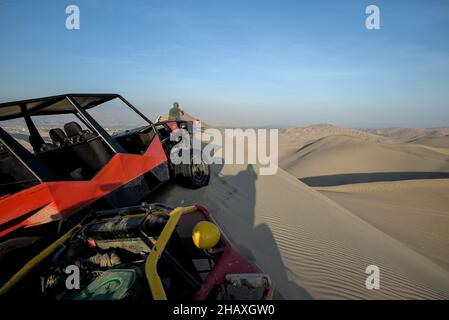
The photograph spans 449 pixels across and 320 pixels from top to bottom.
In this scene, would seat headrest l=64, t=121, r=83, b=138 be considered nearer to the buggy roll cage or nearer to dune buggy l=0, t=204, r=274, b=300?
the buggy roll cage

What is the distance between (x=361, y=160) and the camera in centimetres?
2419

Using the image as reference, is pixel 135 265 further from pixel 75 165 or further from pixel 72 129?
pixel 72 129

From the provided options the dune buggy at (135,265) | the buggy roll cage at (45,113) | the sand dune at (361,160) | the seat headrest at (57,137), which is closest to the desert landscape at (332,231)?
the buggy roll cage at (45,113)

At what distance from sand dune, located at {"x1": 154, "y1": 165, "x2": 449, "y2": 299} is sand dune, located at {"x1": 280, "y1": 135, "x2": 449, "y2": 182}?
15560 mm

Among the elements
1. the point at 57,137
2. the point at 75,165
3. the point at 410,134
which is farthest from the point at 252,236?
the point at 410,134

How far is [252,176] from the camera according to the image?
911 centimetres

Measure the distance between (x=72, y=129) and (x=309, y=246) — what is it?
437cm

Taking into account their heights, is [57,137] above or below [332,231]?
above

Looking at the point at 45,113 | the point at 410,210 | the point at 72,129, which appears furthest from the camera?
the point at 410,210

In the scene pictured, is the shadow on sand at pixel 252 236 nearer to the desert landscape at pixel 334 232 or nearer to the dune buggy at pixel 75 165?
the desert landscape at pixel 334 232

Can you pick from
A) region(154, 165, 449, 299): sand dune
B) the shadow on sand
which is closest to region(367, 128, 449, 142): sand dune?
region(154, 165, 449, 299): sand dune

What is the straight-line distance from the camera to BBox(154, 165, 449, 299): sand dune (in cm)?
392
